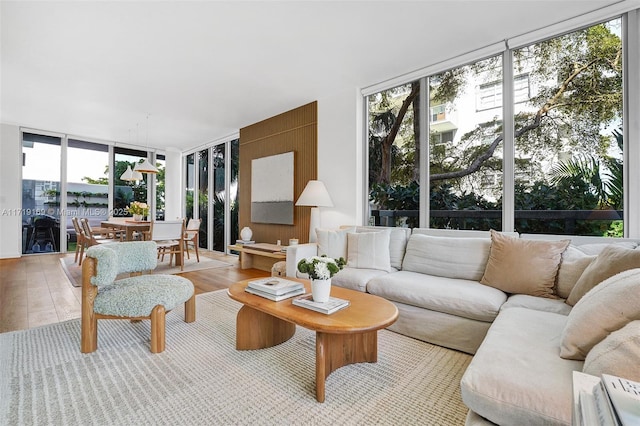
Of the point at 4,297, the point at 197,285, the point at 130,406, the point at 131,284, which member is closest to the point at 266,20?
the point at 131,284

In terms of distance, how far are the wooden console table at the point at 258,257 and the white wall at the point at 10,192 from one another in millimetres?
4552

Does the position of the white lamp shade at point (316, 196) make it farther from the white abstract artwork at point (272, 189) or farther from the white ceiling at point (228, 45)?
the white ceiling at point (228, 45)

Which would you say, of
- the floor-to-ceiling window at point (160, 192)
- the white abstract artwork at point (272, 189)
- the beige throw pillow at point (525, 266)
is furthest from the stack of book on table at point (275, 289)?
the floor-to-ceiling window at point (160, 192)

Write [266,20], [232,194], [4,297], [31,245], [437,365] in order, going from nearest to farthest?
1. [437,365]
2. [266,20]
3. [4,297]
4. [31,245]
5. [232,194]

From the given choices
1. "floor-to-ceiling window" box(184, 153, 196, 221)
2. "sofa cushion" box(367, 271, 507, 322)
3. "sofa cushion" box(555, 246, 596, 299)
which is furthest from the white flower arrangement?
"floor-to-ceiling window" box(184, 153, 196, 221)

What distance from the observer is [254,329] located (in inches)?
83.7

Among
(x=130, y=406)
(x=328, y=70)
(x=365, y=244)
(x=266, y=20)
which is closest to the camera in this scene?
(x=130, y=406)

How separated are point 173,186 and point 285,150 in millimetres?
4442

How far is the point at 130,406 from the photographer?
1.52 meters

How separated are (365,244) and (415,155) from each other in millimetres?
1325

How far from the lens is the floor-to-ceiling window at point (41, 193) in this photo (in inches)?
237

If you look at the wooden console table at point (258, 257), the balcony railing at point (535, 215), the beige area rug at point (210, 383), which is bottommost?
the beige area rug at point (210, 383)

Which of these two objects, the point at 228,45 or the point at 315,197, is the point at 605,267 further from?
the point at 228,45

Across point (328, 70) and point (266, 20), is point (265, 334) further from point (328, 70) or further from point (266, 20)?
point (328, 70)
